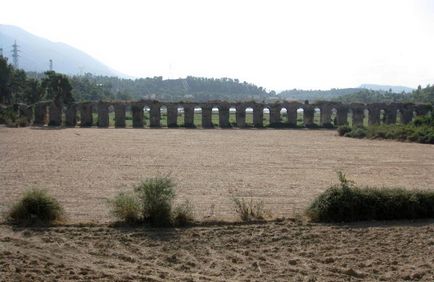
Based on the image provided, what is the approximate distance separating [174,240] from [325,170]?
1011cm

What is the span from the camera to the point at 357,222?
9.30 m

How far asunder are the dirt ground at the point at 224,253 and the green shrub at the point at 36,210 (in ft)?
1.50

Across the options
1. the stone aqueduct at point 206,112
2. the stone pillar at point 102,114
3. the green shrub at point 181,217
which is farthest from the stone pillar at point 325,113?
the green shrub at point 181,217

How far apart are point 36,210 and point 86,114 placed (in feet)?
122

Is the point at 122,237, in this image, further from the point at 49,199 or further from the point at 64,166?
the point at 64,166

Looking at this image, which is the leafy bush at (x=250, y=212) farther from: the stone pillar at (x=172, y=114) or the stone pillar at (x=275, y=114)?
the stone pillar at (x=275, y=114)

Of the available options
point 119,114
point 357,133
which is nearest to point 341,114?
point 357,133

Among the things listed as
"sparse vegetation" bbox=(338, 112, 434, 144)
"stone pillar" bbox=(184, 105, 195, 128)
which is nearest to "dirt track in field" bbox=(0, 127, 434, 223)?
"sparse vegetation" bbox=(338, 112, 434, 144)

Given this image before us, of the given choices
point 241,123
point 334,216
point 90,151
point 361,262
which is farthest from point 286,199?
point 241,123

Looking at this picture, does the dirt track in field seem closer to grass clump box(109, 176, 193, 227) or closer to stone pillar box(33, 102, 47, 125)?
grass clump box(109, 176, 193, 227)

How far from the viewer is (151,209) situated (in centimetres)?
892

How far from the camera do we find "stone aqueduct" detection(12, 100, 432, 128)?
145ft

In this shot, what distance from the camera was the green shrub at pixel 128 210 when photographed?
29.3ft

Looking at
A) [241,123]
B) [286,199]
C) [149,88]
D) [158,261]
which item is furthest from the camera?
[149,88]
